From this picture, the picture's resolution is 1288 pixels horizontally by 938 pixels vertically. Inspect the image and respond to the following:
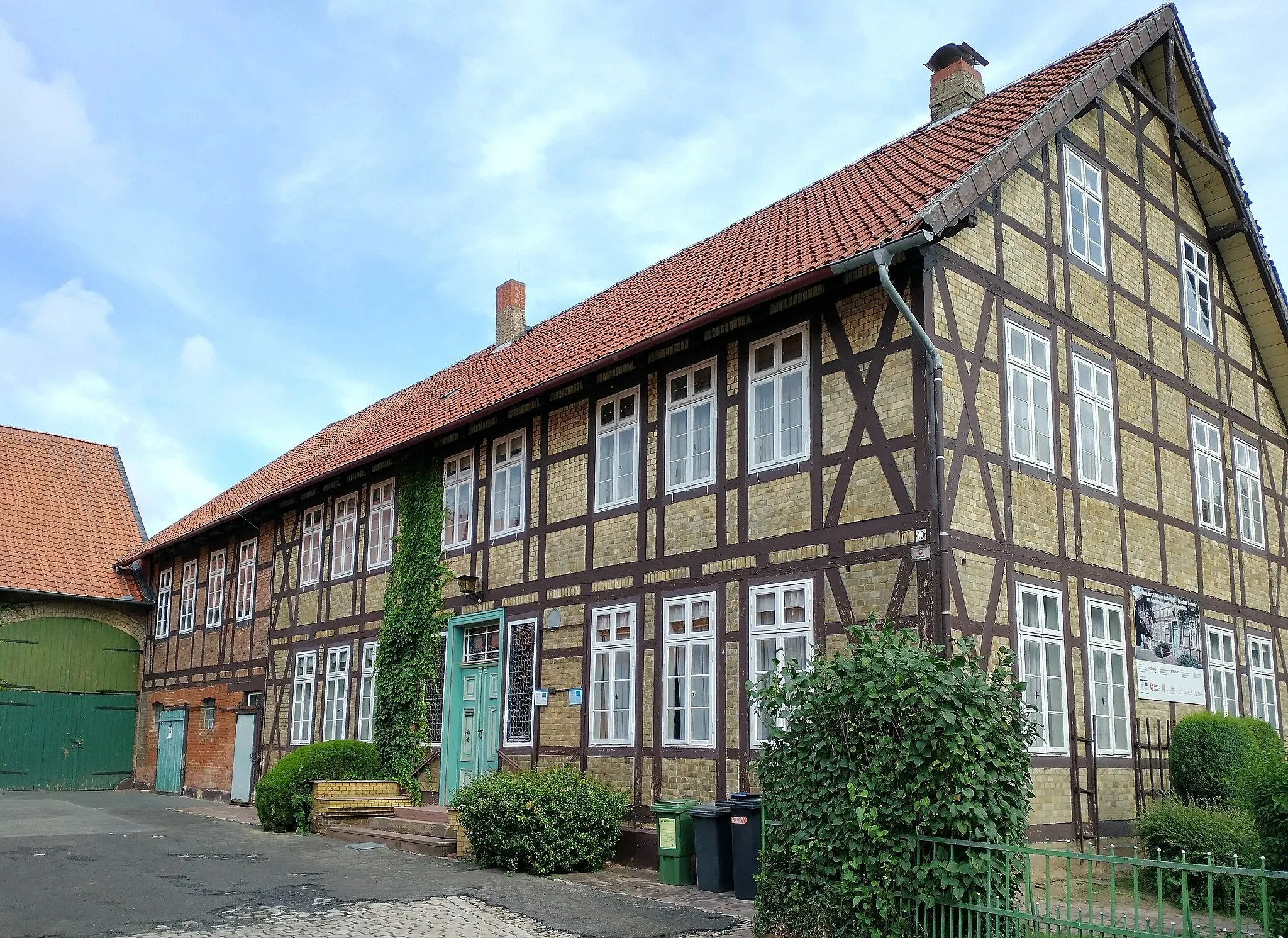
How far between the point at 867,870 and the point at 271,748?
657 inches

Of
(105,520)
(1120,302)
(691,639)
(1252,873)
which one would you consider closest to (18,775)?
(105,520)

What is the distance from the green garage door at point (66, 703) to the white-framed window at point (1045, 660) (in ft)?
77.5

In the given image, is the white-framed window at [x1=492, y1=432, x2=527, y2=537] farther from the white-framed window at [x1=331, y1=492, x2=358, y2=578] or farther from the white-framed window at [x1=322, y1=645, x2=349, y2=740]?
the white-framed window at [x1=322, y1=645, x2=349, y2=740]

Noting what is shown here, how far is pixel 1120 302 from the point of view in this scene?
14.9 m

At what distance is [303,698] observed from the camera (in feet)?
71.4

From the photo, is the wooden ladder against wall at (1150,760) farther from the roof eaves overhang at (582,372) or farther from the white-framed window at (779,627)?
the roof eaves overhang at (582,372)

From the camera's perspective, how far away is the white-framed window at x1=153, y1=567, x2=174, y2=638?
2867 centimetres

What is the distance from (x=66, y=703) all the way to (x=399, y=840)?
16.2m

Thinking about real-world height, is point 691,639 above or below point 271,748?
above

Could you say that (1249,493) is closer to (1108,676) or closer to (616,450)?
(1108,676)

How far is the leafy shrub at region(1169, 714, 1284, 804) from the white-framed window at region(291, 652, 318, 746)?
1432cm

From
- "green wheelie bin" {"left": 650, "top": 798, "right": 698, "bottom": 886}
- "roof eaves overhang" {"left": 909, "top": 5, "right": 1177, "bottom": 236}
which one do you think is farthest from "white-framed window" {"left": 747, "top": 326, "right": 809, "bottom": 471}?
"green wheelie bin" {"left": 650, "top": 798, "right": 698, "bottom": 886}

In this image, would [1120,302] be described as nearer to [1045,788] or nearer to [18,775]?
[1045,788]

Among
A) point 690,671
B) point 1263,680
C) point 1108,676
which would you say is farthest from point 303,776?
point 1263,680
